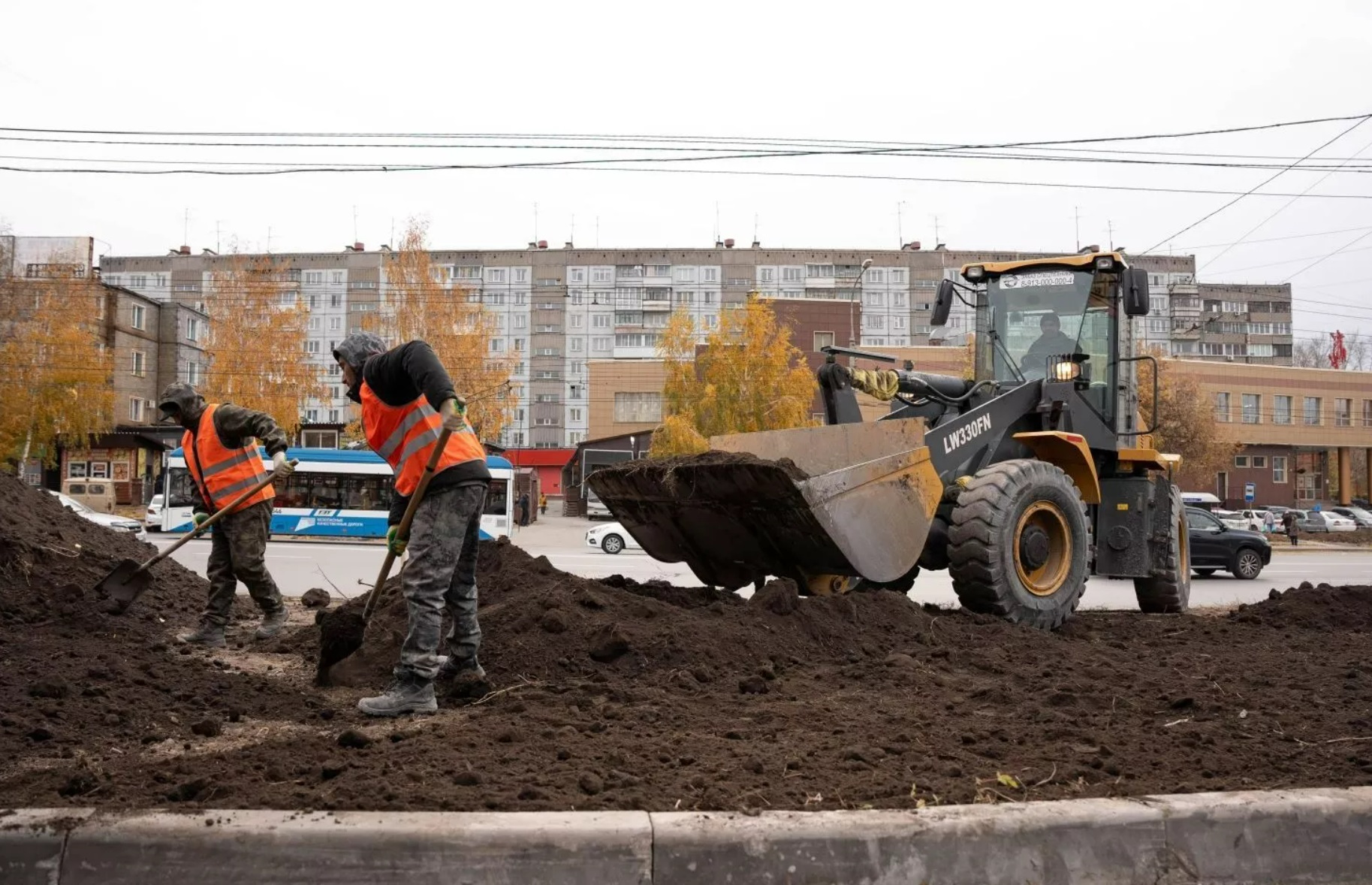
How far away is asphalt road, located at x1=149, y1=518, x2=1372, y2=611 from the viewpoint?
571 inches

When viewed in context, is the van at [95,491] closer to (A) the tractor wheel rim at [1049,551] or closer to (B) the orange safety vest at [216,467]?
(B) the orange safety vest at [216,467]

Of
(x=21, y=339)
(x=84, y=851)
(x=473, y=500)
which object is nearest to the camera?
(x=84, y=851)

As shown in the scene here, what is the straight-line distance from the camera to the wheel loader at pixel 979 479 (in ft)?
22.0

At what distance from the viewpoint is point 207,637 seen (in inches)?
275

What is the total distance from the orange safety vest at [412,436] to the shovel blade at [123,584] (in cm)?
276

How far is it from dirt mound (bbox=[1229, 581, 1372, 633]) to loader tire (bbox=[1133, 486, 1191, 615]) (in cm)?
64

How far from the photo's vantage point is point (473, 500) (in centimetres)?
521

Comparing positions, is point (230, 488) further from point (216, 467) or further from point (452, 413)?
point (452, 413)

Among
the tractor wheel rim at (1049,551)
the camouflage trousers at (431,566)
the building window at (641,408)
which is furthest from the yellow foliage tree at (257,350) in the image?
the camouflage trousers at (431,566)

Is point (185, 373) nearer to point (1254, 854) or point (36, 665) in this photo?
point (36, 665)

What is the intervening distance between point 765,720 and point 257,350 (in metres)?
39.1

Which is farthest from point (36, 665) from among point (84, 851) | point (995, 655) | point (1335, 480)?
point (1335, 480)

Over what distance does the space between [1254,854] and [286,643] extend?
5.69 m

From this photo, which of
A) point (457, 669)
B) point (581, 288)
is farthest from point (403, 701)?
point (581, 288)
